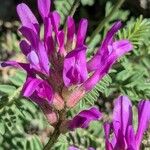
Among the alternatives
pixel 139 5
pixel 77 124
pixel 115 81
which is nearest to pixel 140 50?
pixel 115 81

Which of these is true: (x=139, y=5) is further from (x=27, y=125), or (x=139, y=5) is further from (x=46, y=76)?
(x=46, y=76)

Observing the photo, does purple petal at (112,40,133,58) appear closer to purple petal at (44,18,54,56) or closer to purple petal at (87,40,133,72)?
purple petal at (87,40,133,72)

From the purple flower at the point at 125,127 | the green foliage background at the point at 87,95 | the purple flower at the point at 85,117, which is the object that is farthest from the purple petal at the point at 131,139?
the green foliage background at the point at 87,95

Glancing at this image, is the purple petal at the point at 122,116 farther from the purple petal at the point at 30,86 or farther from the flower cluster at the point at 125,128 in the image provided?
the purple petal at the point at 30,86

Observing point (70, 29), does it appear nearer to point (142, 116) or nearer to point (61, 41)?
point (61, 41)

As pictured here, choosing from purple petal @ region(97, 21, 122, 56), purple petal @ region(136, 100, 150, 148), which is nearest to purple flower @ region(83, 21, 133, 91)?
purple petal @ region(97, 21, 122, 56)

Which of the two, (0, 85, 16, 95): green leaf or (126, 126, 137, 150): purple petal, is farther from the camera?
(0, 85, 16, 95): green leaf

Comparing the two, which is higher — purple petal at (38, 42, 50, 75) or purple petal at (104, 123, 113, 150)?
purple petal at (38, 42, 50, 75)
